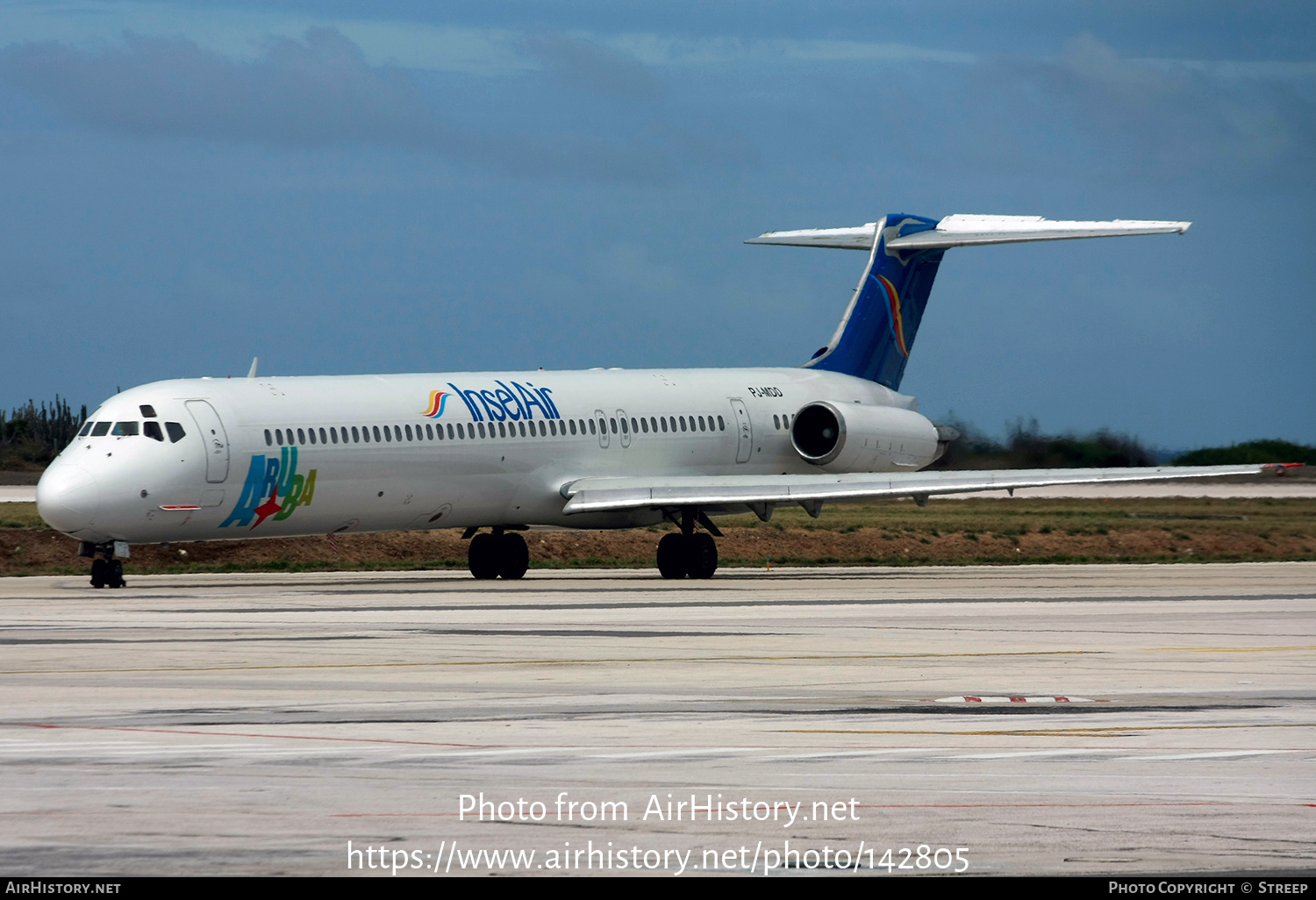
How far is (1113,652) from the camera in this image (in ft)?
67.4

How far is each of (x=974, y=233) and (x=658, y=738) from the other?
31.0m

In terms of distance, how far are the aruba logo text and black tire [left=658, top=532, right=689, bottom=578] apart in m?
8.03

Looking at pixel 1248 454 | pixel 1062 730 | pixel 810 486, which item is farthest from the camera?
pixel 1248 454

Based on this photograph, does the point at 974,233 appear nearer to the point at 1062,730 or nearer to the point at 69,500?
the point at 69,500

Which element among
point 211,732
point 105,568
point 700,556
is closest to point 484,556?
point 700,556

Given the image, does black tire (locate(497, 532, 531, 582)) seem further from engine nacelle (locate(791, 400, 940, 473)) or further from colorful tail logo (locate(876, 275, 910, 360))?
colorful tail logo (locate(876, 275, 910, 360))

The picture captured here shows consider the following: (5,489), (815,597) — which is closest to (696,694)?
(815,597)

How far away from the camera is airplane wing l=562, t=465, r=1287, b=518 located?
118 ft

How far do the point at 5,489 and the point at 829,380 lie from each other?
3687 cm

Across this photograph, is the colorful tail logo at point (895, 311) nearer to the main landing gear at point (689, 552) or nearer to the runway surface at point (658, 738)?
the main landing gear at point (689, 552)

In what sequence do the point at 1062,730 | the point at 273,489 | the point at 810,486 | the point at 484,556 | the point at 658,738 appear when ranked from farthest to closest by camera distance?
the point at 484,556 → the point at 810,486 → the point at 273,489 → the point at 1062,730 → the point at 658,738

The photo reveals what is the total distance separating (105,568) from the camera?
32.5m

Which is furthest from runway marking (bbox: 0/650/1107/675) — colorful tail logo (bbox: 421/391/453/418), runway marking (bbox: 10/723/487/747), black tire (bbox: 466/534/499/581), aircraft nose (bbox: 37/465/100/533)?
black tire (bbox: 466/534/499/581)
